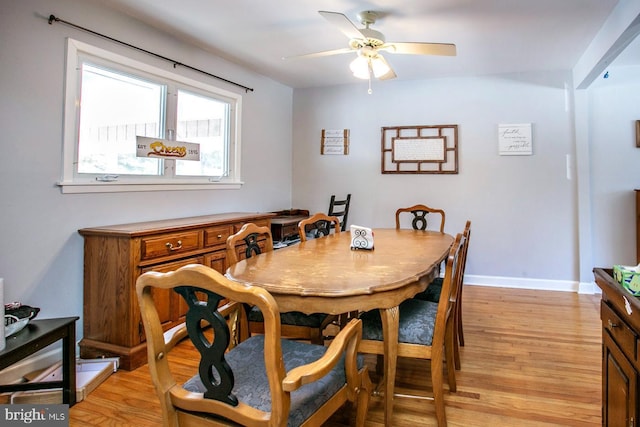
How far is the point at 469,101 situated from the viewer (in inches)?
177

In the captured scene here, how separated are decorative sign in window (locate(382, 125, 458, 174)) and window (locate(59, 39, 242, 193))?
199cm

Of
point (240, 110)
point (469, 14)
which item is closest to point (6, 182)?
point (240, 110)

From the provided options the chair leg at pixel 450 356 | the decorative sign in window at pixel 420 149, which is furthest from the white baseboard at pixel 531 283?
the chair leg at pixel 450 356

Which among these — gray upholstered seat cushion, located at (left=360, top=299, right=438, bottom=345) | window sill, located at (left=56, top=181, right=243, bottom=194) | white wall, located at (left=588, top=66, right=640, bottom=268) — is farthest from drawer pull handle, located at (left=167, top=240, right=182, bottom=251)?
white wall, located at (left=588, top=66, right=640, bottom=268)

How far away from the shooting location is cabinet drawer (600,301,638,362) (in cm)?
110

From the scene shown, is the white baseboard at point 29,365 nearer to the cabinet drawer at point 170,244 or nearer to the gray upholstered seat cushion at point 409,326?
the cabinet drawer at point 170,244

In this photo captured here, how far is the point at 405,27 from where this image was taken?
10.1ft

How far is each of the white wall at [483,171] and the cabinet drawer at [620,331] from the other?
3228 millimetres

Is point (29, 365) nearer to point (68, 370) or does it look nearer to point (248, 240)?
point (68, 370)

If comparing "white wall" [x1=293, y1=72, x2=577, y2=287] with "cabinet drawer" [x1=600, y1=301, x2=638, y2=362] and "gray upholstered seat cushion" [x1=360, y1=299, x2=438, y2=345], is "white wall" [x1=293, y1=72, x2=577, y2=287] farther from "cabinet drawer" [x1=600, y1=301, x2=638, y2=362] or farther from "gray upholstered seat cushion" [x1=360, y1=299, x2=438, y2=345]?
"cabinet drawer" [x1=600, y1=301, x2=638, y2=362]

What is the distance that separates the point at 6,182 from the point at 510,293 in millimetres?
4369

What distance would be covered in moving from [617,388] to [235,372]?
4.08 feet

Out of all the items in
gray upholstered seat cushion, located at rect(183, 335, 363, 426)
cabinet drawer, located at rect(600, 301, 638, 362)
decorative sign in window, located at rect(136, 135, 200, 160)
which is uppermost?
decorative sign in window, located at rect(136, 135, 200, 160)

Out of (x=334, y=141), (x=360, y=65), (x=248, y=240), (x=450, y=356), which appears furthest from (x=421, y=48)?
(x=334, y=141)
